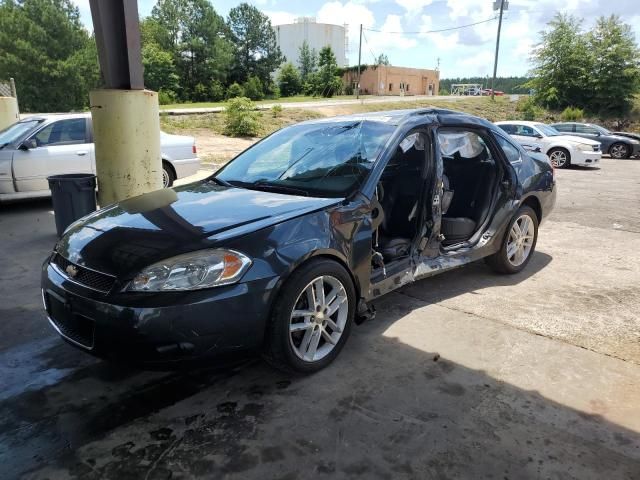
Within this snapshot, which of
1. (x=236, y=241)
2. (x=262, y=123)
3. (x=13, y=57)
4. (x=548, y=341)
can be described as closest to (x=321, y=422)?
(x=236, y=241)

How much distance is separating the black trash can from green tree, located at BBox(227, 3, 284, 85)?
65751 mm

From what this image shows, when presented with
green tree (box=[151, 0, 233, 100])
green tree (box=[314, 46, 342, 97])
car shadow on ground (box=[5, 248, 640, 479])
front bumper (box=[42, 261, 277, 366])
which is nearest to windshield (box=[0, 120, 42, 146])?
car shadow on ground (box=[5, 248, 640, 479])

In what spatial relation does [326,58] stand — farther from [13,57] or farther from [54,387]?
[54,387]

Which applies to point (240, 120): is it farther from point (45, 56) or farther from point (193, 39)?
point (193, 39)

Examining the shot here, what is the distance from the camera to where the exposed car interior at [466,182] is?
4.73 metres

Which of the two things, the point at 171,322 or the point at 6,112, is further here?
the point at 6,112

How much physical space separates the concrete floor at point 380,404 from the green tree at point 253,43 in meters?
68.4

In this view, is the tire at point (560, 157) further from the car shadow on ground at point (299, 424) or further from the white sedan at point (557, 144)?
the car shadow on ground at point (299, 424)

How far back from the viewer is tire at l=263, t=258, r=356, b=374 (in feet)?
9.48

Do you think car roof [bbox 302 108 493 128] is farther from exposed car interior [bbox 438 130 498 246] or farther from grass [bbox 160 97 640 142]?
grass [bbox 160 97 640 142]

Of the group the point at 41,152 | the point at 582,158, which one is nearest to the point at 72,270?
the point at 41,152

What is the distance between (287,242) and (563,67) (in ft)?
122

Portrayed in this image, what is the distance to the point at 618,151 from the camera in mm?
20359

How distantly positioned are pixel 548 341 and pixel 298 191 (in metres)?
2.10
